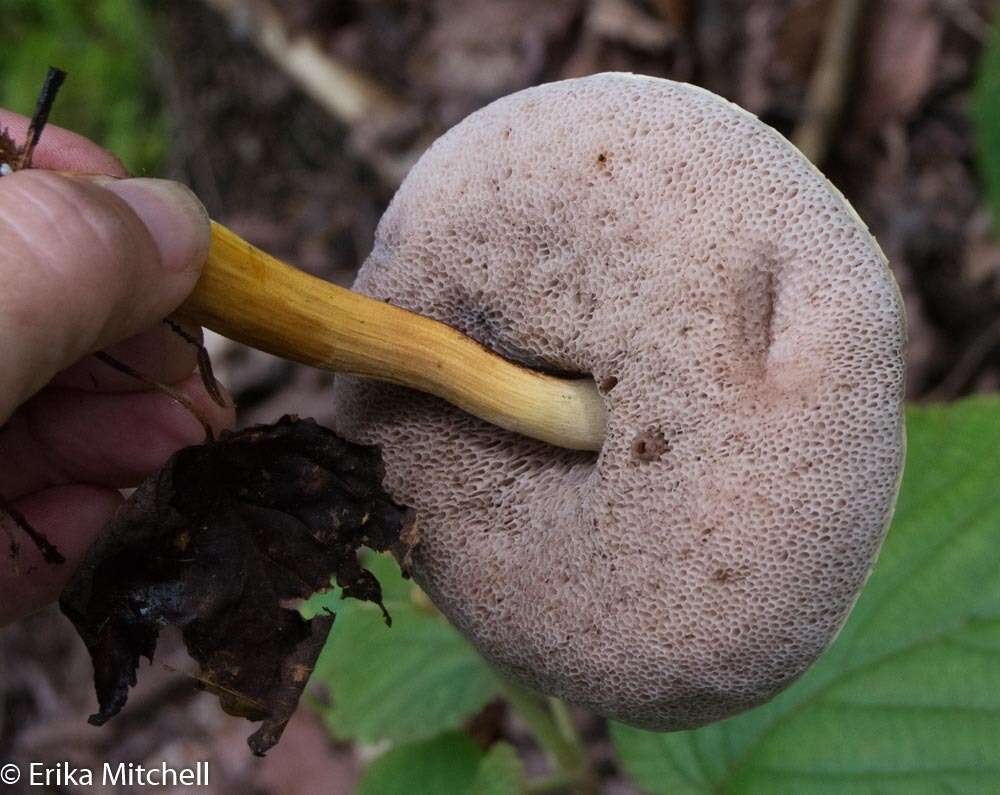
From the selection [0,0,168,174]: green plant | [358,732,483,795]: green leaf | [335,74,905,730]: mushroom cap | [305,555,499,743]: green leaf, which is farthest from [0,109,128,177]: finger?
[0,0,168,174]: green plant

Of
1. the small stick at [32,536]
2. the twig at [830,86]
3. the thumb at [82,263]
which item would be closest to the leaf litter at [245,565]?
the small stick at [32,536]

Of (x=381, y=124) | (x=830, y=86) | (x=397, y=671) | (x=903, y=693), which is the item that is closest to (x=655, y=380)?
(x=903, y=693)

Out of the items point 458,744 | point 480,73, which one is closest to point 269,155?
point 480,73

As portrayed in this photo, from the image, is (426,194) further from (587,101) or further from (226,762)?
Answer: (226,762)

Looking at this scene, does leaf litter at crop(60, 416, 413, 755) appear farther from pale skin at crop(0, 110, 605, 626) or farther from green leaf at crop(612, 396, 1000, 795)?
green leaf at crop(612, 396, 1000, 795)

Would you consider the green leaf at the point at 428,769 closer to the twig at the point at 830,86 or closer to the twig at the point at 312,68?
the twig at the point at 830,86

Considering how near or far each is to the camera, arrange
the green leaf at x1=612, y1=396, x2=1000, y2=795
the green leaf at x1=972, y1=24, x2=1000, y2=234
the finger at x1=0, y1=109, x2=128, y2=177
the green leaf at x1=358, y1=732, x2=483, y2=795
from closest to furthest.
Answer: the finger at x1=0, y1=109, x2=128, y2=177 < the green leaf at x1=612, y1=396, x2=1000, y2=795 < the green leaf at x1=358, y1=732, x2=483, y2=795 < the green leaf at x1=972, y1=24, x2=1000, y2=234
